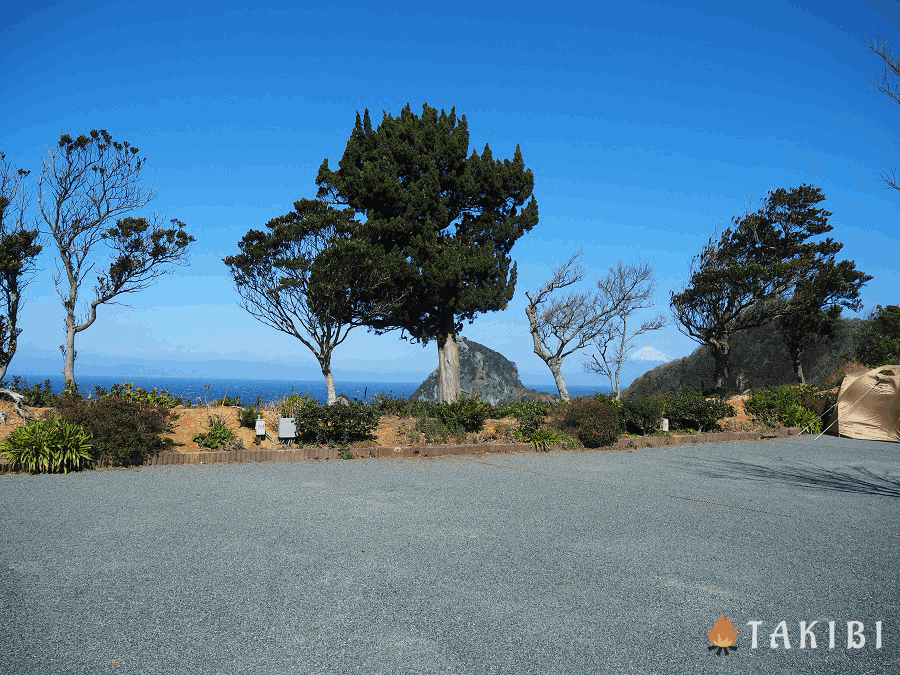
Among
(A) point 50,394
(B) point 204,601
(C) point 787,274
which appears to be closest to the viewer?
(B) point 204,601

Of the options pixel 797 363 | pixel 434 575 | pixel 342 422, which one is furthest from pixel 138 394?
pixel 797 363

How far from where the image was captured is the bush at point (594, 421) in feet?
37.1

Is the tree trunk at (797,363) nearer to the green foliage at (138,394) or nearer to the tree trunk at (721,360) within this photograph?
the tree trunk at (721,360)

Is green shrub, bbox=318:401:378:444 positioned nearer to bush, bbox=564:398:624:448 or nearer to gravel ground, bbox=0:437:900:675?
gravel ground, bbox=0:437:900:675

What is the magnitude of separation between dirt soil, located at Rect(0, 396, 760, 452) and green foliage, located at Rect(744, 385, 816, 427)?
6824 millimetres

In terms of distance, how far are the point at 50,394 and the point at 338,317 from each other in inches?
261

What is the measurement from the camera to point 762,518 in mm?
5895

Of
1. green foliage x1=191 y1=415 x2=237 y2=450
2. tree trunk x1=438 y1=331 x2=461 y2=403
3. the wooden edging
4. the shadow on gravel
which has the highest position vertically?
tree trunk x1=438 y1=331 x2=461 y2=403

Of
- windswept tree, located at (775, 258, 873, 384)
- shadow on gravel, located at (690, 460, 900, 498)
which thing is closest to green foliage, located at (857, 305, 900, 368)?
windswept tree, located at (775, 258, 873, 384)

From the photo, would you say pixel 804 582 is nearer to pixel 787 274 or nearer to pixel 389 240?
pixel 389 240

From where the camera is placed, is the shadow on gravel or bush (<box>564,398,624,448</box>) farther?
bush (<box>564,398,624,448</box>)

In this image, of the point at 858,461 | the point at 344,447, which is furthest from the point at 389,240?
the point at 858,461

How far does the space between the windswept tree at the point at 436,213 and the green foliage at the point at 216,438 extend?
19.2 feet

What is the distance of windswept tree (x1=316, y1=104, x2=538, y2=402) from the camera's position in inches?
595
